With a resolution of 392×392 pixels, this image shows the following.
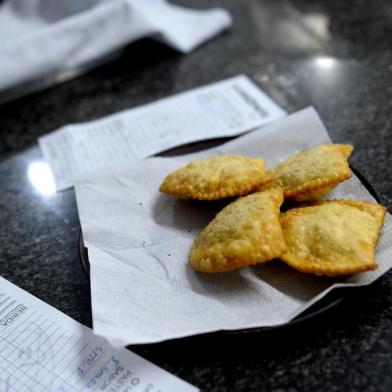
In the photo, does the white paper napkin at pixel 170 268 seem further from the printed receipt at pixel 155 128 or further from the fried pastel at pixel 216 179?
the printed receipt at pixel 155 128

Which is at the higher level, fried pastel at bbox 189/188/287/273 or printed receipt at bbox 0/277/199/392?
fried pastel at bbox 189/188/287/273

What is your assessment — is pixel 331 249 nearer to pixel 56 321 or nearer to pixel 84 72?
pixel 56 321

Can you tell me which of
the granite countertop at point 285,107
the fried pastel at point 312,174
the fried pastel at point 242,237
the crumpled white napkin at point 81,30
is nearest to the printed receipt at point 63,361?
the granite countertop at point 285,107

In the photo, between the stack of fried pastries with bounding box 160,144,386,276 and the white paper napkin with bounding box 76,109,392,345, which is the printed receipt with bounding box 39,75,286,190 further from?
the stack of fried pastries with bounding box 160,144,386,276

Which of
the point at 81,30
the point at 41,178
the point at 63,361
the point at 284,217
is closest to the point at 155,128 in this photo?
the point at 41,178

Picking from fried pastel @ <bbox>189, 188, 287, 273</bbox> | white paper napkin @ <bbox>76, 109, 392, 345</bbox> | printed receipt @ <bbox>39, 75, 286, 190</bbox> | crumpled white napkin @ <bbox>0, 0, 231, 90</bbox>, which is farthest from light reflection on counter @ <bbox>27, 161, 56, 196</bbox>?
fried pastel @ <bbox>189, 188, 287, 273</bbox>

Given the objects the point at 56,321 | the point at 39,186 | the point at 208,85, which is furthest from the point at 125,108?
the point at 56,321
